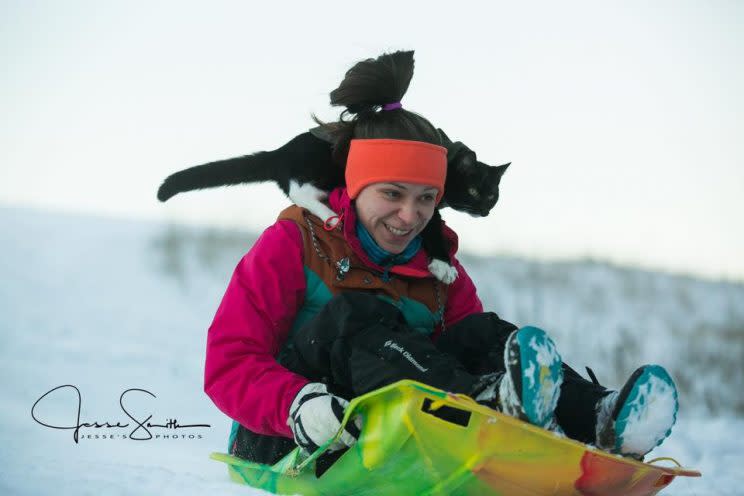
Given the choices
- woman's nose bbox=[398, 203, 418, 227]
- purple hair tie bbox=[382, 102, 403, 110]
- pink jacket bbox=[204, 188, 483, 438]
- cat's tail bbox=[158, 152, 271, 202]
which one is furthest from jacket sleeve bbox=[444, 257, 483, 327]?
cat's tail bbox=[158, 152, 271, 202]

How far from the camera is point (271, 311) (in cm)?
184

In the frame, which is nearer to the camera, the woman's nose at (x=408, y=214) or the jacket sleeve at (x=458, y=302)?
the woman's nose at (x=408, y=214)

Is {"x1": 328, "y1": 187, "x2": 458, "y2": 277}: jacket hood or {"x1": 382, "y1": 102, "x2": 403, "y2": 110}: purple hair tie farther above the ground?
{"x1": 382, "y1": 102, "x2": 403, "y2": 110}: purple hair tie

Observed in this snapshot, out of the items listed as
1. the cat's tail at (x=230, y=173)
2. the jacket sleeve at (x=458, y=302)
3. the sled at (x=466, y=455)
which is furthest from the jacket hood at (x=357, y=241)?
the sled at (x=466, y=455)

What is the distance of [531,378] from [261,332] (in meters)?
0.76

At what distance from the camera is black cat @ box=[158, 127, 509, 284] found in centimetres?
220

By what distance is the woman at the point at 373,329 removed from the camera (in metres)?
1.38

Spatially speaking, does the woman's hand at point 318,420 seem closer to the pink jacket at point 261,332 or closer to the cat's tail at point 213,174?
the pink jacket at point 261,332

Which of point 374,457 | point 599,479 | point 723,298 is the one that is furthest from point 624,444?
point 723,298

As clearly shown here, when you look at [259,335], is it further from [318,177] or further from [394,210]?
[318,177]

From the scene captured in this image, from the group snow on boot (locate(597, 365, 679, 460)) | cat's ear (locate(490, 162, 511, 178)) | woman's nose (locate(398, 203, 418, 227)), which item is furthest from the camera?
cat's ear (locate(490, 162, 511, 178))

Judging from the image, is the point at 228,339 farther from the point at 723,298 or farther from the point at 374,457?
the point at 723,298

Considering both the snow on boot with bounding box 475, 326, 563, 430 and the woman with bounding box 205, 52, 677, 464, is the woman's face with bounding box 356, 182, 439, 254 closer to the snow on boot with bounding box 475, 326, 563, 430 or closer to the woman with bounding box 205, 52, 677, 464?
the woman with bounding box 205, 52, 677, 464

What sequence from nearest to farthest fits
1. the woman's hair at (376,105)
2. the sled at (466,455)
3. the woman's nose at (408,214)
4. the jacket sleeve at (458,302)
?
the sled at (466,455)
the woman's nose at (408,214)
the woman's hair at (376,105)
the jacket sleeve at (458,302)
